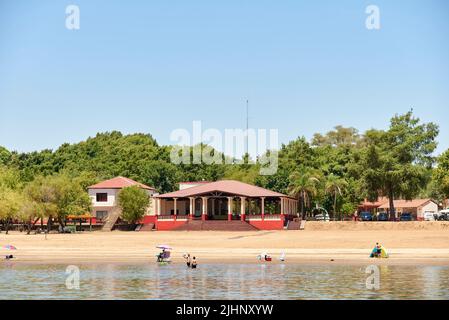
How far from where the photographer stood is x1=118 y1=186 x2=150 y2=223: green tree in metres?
95.6

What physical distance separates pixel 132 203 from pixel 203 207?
934 cm

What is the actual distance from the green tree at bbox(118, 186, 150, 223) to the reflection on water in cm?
4222

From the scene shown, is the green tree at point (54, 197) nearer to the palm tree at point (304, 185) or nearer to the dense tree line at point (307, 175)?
the dense tree line at point (307, 175)

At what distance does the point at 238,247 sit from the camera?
64.2 m

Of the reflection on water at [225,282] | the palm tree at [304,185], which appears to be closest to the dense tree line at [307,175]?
the palm tree at [304,185]

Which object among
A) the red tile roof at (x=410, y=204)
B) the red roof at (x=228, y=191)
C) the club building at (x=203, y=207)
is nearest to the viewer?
the club building at (x=203, y=207)

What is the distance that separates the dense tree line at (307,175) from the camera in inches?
3494

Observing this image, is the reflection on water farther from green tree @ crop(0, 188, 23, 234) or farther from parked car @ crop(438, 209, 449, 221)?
parked car @ crop(438, 209, 449, 221)

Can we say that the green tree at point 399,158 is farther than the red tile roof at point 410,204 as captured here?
No

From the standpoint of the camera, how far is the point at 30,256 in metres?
60.2

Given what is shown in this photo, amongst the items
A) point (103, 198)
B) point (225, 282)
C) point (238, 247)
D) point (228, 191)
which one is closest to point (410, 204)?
point (103, 198)

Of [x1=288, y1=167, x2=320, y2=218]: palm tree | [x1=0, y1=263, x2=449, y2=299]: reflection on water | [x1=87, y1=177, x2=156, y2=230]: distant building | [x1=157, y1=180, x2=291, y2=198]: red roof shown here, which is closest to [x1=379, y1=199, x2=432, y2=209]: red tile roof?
[x1=288, y1=167, x2=320, y2=218]: palm tree

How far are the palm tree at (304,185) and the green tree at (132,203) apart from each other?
20372 millimetres
